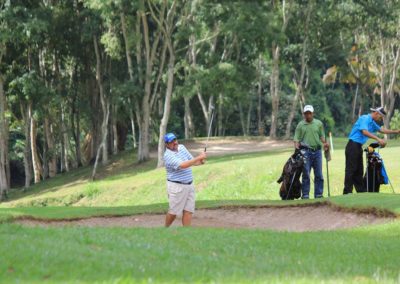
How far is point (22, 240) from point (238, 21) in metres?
31.2

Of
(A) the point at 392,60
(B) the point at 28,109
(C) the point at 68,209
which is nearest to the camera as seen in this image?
(C) the point at 68,209

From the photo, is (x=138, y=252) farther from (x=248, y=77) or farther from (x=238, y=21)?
(x=248, y=77)

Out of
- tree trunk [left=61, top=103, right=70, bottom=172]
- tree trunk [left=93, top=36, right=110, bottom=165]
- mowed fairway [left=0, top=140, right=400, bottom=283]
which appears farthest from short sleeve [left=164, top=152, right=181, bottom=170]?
tree trunk [left=61, top=103, right=70, bottom=172]

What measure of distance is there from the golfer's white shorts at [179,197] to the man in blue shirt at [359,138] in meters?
5.59

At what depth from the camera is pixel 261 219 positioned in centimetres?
2055

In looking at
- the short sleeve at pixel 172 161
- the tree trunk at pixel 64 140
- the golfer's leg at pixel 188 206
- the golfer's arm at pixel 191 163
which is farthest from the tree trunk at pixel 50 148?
the golfer's arm at pixel 191 163

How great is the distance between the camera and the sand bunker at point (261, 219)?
60.6 ft

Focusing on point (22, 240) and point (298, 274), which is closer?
point (298, 274)

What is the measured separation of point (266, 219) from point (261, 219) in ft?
0.62

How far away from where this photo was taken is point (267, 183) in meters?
31.7

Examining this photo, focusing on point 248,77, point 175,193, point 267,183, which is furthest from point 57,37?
point 175,193

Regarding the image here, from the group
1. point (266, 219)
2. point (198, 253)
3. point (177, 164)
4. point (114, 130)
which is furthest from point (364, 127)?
point (114, 130)

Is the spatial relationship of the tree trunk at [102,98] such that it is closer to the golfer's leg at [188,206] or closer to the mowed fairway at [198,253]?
the mowed fairway at [198,253]

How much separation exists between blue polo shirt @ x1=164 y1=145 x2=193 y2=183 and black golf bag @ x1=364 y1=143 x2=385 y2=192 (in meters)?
5.80
